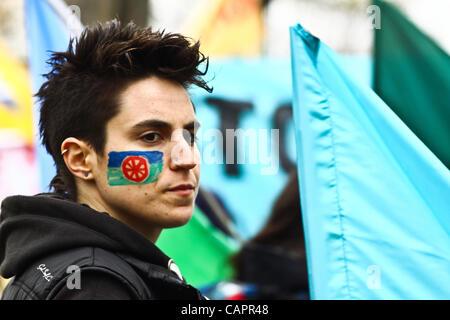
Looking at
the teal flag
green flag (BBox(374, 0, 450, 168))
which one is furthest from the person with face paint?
green flag (BBox(374, 0, 450, 168))

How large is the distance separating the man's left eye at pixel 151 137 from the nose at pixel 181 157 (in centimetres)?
6

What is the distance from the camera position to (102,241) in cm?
172

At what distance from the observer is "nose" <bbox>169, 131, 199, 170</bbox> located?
79.8 inches

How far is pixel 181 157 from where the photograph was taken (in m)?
2.04

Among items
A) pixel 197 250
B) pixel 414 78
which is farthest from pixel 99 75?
pixel 197 250

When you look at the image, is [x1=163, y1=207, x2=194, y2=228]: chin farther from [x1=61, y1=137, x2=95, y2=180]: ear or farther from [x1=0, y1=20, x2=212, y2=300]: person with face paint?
[x1=61, y1=137, x2=95, y2=180]: ear

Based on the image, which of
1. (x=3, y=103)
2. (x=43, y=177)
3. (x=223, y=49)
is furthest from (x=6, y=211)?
(x=223, y=49)

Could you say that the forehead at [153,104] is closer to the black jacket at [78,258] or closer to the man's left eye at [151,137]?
the man's left eye at [151,137]

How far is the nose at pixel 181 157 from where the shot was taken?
203 cm

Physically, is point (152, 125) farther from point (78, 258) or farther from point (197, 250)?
point (197, 250)

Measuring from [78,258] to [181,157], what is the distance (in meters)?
0.54

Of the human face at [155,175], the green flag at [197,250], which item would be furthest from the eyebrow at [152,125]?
the green flag at [197,250]
